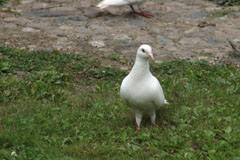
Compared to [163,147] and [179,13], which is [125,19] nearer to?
[179,13]

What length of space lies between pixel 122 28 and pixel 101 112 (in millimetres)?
3774

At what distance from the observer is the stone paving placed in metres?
7.67

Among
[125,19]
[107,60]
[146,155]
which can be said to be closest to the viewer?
[146,155]

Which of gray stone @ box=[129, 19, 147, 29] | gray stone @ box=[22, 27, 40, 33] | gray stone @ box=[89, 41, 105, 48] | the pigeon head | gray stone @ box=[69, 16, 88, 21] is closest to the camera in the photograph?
the pigeon head

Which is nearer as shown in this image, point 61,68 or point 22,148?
point 22,148

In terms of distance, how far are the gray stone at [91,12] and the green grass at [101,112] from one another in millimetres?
2605

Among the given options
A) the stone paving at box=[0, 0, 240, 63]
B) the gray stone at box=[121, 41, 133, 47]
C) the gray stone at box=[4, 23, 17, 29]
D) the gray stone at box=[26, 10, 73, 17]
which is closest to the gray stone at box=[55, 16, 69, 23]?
the stone paving at box=[0, 0, 240, 63]

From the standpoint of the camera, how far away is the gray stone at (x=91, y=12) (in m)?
9.54

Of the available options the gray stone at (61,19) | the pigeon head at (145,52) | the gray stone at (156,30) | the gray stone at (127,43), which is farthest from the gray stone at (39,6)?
the pigeon head at (145,52)

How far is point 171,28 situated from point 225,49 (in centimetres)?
156

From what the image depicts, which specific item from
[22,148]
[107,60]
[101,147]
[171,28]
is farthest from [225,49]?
[22,148]

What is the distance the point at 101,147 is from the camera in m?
4.53

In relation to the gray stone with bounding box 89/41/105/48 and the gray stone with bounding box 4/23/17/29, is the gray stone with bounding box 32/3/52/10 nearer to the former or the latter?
the gray stone with bounding box 4/23/17/29

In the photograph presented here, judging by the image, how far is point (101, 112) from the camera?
5.42 meters
